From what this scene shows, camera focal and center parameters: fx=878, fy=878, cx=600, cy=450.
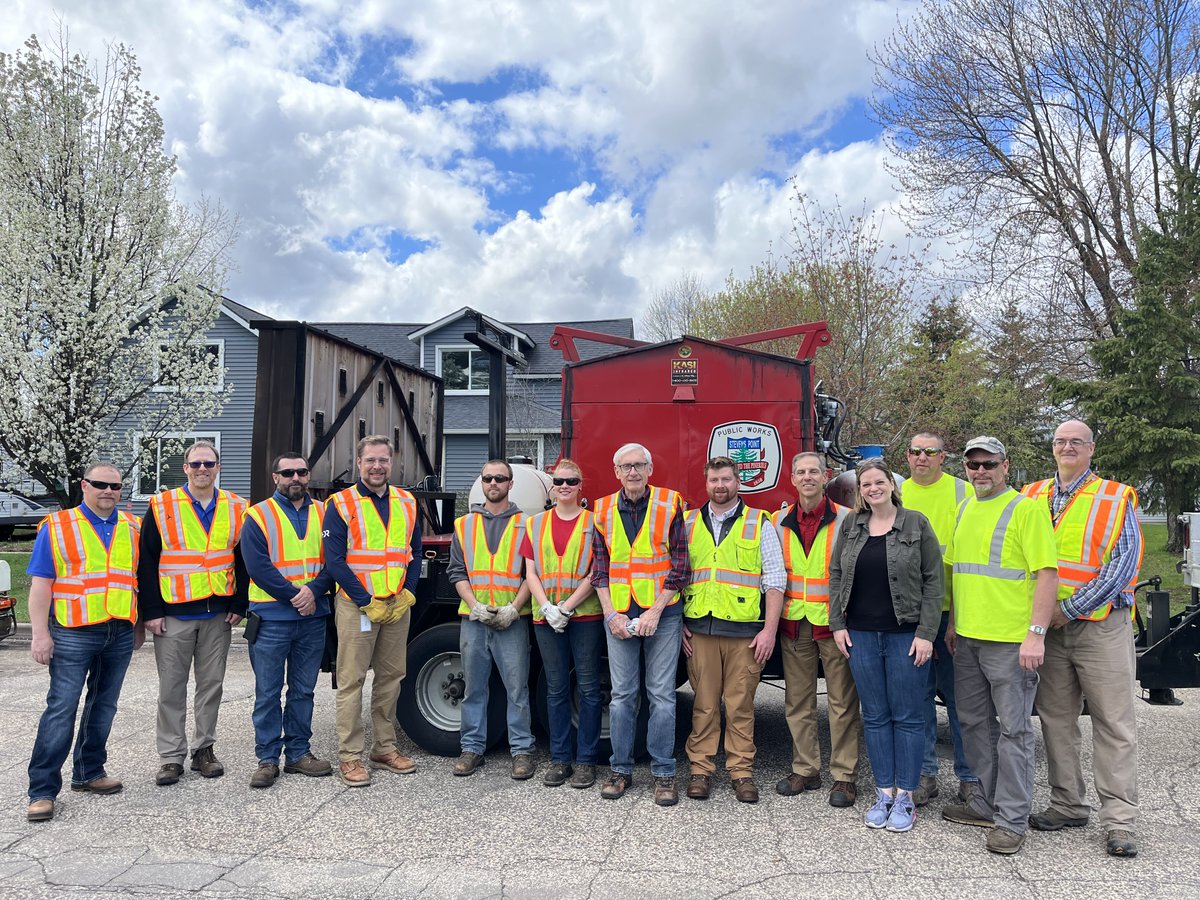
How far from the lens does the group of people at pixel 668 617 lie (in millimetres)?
4309

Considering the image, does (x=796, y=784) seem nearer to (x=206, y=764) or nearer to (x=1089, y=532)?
(x=1089, y=532)

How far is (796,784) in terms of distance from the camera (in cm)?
490

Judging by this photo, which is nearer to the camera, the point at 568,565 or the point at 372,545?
the point at 568,565

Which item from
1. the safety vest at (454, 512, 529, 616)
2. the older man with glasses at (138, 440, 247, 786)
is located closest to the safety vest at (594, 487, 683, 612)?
the safety vest at (454, 512, 529, 616)

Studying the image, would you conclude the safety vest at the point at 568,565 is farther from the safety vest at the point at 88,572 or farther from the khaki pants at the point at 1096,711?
the khaki pants at the point at 1096,711

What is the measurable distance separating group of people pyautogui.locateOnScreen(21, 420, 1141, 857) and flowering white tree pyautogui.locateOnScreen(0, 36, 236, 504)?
11.8 meters

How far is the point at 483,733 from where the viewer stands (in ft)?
17.6

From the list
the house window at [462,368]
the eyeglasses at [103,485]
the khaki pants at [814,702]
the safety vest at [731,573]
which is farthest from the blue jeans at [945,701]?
the house window at [462,368]

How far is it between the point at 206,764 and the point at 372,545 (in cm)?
164

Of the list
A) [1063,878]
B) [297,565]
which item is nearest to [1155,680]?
[1063,878]

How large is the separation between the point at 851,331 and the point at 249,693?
11597 mm

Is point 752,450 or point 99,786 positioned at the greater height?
point 752,450

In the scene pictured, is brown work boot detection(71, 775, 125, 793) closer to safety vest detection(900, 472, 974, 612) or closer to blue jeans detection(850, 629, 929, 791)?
blue jeans detection(850, 629, 929, 791)

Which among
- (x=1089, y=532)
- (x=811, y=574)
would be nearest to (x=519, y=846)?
(x=811, y=574)
